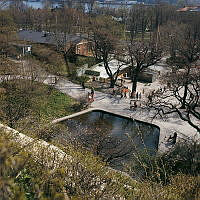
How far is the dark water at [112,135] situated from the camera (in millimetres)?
14961

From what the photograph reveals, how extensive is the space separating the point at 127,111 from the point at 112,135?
4.18 metres

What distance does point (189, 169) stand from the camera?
1212 centimetres

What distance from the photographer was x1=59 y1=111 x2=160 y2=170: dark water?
1496 centimetres

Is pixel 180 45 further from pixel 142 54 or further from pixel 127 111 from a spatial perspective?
pixel 127 111

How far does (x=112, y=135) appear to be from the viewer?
61.3 ft

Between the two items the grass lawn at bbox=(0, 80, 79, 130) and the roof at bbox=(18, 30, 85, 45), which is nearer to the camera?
the grass lawn at bbox=(0, 80, 79, 130)

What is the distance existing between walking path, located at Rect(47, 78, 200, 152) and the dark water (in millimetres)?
483

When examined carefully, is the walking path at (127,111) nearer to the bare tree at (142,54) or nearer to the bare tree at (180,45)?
the bare tree at (142,54)

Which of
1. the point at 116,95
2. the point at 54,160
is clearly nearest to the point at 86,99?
the point at 116,95

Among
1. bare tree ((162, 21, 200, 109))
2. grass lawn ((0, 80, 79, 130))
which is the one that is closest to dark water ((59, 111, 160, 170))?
grass lawn ((0, 80, 79, 130))

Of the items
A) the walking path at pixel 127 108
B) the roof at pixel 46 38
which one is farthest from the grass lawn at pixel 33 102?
the roof at pixel 46 38

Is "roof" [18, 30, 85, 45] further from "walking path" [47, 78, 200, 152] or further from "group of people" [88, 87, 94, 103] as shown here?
"group of people" [88, 87, 94, 103]

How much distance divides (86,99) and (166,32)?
78.5 feet

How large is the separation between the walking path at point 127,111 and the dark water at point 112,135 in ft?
1.59
